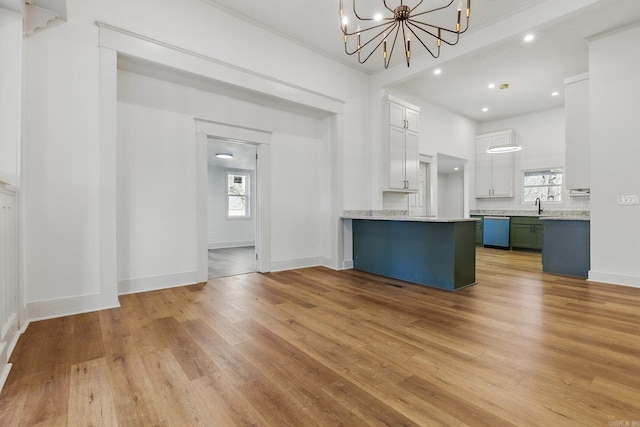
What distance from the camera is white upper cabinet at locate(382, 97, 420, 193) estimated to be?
524 centimetres

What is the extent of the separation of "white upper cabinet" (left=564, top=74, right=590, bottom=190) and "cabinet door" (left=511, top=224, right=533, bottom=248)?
9.16 feet

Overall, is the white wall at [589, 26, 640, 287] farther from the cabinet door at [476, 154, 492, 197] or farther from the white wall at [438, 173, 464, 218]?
the white wall at [438, 173, 464, 218]

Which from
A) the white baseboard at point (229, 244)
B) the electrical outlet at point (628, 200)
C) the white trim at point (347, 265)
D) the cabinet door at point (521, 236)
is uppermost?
the electrical outlet at point (628, 200)

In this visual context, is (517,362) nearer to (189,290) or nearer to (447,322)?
(447,322)

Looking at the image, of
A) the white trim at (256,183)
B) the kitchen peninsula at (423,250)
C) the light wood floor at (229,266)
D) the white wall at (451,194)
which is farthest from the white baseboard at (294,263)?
the white wall at (451,194)

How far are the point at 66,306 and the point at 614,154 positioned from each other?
6.73m

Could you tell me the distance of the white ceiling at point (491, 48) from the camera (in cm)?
363

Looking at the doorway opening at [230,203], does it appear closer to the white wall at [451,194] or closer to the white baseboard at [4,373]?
the white baseboard at [4,373]

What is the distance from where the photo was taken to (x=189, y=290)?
11.8ft

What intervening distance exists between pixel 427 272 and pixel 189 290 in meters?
3.06

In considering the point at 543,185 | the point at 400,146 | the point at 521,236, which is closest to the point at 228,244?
the point at 400,146

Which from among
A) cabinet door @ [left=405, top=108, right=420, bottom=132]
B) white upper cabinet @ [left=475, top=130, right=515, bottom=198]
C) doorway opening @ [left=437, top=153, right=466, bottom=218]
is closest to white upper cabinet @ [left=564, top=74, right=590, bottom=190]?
cabinet door @ [left=405, top=108, right=420, bottom=132]

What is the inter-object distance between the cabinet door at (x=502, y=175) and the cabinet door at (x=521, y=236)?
1.03m

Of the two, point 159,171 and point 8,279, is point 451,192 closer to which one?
point 159,171
